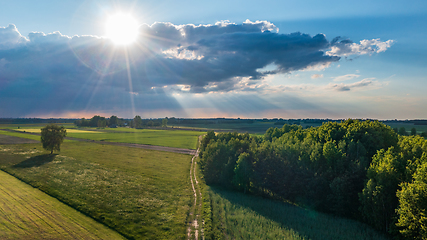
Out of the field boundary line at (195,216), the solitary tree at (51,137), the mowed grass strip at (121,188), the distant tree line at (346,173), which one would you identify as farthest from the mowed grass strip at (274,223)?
the solitary tree at (51,137)

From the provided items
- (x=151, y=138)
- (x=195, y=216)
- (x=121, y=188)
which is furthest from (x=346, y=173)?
(x=151, y=138)

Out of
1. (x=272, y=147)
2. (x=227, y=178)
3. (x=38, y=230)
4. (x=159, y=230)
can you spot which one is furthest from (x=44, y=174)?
(x=272, y=147)

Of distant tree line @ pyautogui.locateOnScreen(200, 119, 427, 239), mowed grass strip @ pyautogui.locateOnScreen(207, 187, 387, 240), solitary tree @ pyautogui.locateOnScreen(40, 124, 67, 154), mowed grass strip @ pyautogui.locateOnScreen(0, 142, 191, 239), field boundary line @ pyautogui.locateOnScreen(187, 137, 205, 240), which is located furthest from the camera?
solitary tree @ pyautogui.locateOnScreen(40, 124, 67, 154)

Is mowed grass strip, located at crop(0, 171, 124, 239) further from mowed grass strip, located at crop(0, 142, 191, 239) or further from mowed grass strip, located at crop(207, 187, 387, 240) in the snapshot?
mowed grass strip, located at crop(207, 187, 387, 240)

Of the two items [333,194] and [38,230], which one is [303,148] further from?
[38,230]

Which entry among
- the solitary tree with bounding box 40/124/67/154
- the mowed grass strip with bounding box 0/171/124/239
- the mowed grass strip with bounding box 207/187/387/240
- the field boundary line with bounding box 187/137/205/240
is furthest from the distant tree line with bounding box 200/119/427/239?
the solitary tree with bounding box 40/124/67/154
